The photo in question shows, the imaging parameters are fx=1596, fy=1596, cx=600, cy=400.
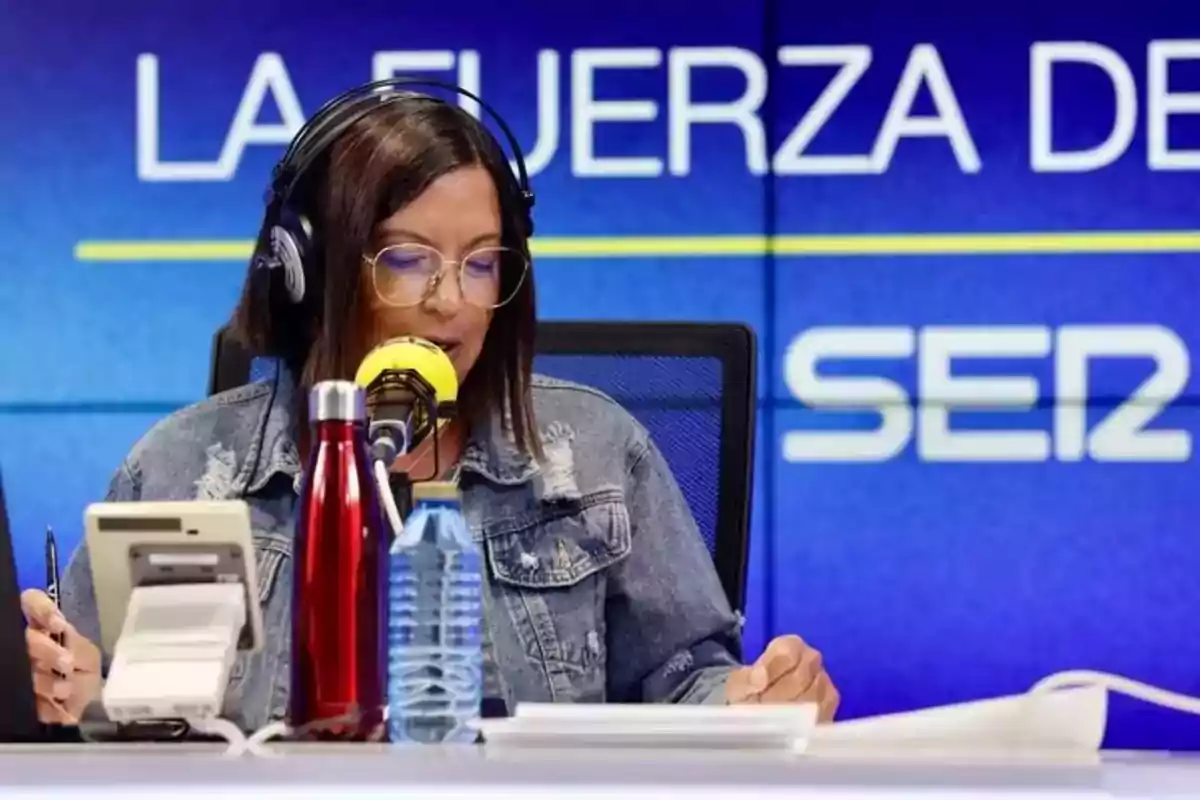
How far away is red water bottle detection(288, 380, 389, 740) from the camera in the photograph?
109 centimetres

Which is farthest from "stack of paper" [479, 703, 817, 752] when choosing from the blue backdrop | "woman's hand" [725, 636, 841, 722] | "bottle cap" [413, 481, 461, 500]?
the blue backdrop

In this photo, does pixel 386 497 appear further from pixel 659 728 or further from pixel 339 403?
pixel 659 728

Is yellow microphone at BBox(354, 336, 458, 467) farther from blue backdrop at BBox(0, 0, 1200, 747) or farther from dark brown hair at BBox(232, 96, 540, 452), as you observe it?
blue backdrop at BBox(0, 0, 1200, 747)

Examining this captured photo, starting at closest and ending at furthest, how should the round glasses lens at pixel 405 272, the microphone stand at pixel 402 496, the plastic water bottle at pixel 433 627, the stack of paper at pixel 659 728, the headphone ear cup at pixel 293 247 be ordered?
the stack of paper at pixel 659 728
the plastic water bottle at pixel 433 627
the microphone stand at pixel 402 496
the headphone ear cup at pixel 293 247
the round glasses lens at pixel 405 272

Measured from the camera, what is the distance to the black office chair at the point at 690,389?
1.82 m

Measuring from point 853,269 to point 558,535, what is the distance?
2.65 feet

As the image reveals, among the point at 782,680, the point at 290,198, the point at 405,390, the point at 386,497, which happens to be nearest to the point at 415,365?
the point at 405,390

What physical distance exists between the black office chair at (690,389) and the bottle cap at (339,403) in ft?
2.41

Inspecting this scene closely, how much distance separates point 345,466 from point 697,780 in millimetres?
481

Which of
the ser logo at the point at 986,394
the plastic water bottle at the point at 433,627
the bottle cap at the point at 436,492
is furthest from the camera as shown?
the ser logo at the point at 986,394

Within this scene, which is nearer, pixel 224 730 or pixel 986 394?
pixel 224 730

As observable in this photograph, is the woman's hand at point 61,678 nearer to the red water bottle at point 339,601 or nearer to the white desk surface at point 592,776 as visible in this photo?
the red water bottle at point 339,601

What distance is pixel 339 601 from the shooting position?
109cm

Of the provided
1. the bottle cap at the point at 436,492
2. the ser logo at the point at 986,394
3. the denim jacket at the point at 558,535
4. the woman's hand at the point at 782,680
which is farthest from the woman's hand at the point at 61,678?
the ser logo at the point at 986,394
